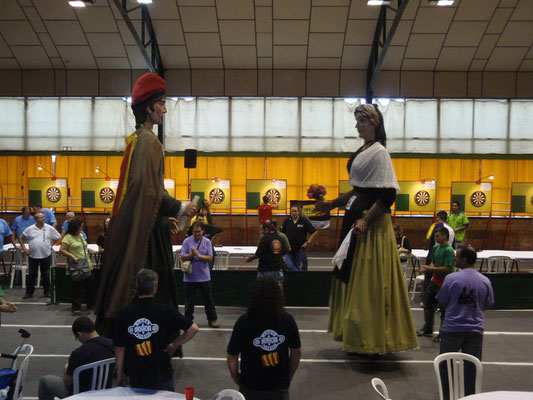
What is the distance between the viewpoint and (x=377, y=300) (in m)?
5.03

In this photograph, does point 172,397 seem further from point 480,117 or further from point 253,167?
point 480,117

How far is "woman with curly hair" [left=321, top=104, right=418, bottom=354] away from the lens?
498cm

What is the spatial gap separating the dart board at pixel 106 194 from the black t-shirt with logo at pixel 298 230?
348 inches

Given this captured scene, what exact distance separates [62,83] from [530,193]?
630 inches

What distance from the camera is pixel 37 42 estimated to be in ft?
51.5

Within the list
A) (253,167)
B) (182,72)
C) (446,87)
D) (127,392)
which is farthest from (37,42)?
(127,392)

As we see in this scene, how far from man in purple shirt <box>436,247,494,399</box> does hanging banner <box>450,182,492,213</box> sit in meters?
12.4

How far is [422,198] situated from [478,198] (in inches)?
71.8

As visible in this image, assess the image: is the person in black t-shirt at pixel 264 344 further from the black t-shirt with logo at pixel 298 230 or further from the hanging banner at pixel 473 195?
the hanging banner at pixel 473 195

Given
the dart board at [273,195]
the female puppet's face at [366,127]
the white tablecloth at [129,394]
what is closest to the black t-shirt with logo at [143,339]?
the white tablecloth at [129,394]

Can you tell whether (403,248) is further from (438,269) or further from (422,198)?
(422,198)

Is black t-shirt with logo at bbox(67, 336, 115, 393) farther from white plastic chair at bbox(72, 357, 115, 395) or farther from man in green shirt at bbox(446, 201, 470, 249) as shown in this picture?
man in green shirt at bbox(446, 201, 470, 249)

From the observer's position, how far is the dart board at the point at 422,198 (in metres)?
16.4

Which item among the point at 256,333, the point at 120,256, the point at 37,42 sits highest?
the point at 37,42
